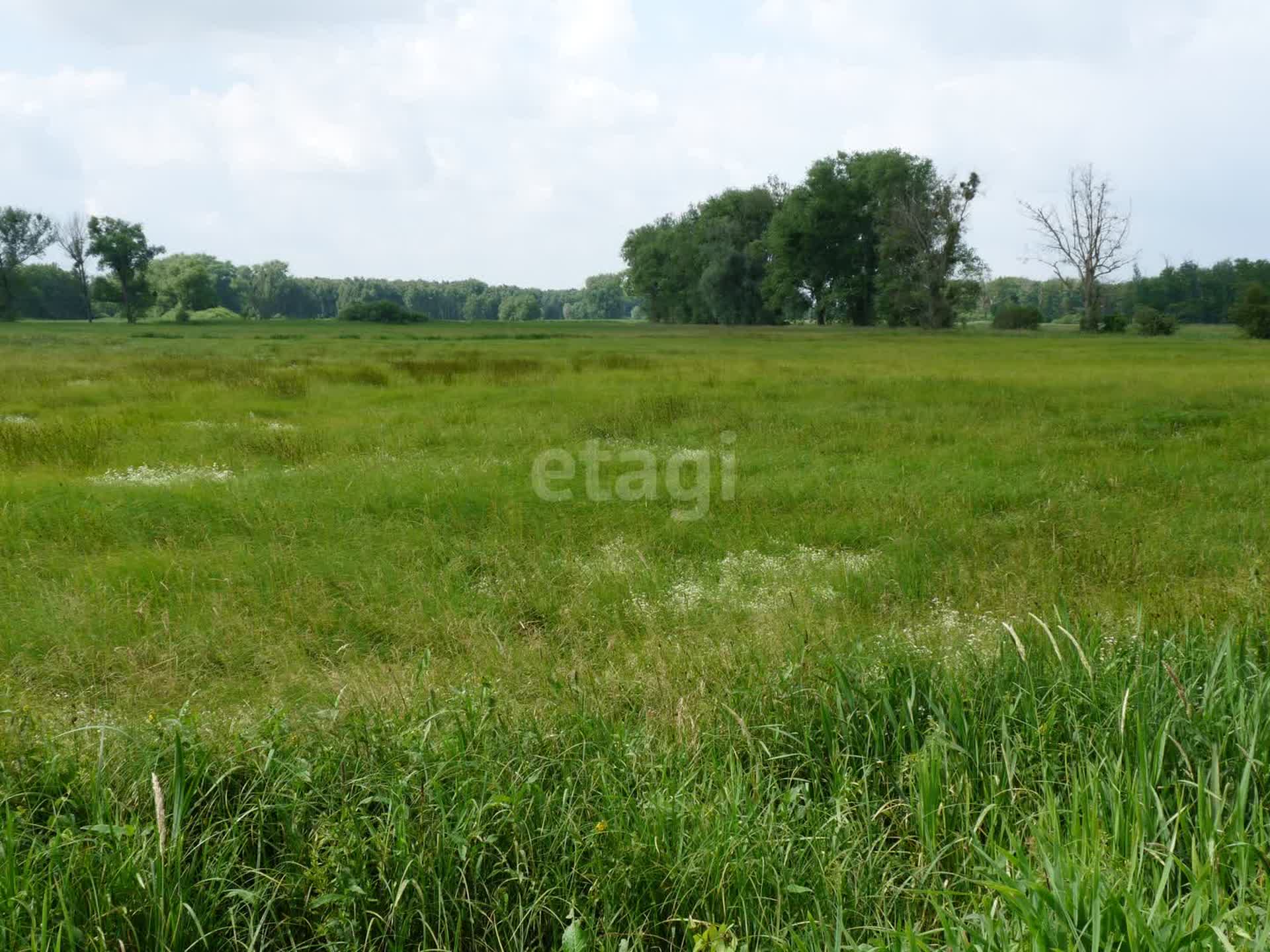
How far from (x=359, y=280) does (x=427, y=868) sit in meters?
191

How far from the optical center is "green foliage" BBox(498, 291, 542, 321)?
17200 centimetres

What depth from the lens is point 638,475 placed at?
44.1ft

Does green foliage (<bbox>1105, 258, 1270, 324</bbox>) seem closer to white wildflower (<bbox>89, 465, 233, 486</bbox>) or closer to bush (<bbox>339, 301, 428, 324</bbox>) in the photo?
bush (<bbox>339, 301, 428, 324</bbox>)

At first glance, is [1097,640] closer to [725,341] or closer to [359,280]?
[725,341]

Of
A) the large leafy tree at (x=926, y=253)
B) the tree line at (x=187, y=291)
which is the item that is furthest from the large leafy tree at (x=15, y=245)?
the large leafy tree at (x=926, y=253)

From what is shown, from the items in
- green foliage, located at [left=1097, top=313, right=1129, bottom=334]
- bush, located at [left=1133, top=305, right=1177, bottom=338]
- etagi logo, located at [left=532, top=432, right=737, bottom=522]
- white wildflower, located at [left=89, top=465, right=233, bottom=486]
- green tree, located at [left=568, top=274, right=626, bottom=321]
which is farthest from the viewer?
green tree, located at [left=568, top=274, right=626, bottom=321]

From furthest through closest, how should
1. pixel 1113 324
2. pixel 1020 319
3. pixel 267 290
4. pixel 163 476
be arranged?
pixel 267 290
pixel 1020 319
pixel 1113 324
pixel 163 476

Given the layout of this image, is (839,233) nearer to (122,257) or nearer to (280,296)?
(122,257)

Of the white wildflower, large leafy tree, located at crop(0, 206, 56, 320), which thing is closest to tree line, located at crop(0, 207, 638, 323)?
large leafy tree, located at crop(0, 206, 56, 320)

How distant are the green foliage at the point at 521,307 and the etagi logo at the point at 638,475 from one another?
157m

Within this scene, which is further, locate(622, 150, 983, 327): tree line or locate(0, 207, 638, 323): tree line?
locate(0, 207, 638, 323): tree line

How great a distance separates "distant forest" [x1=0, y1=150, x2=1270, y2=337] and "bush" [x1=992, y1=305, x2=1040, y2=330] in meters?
0.12

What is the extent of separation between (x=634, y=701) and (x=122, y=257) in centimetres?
10806

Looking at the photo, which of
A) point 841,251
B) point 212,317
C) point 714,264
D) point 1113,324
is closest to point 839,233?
point 841,251
